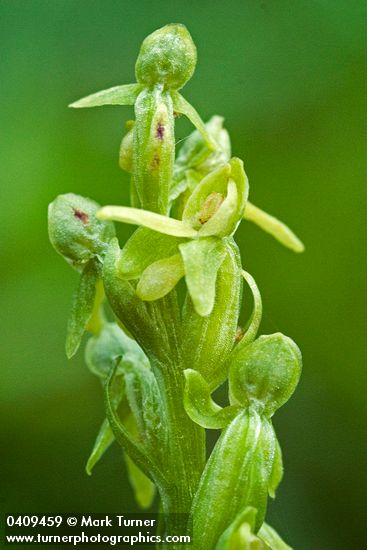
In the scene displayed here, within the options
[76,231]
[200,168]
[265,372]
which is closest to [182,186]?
[200,168]

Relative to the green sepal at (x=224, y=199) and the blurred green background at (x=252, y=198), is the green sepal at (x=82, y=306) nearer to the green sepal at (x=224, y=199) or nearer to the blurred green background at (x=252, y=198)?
the green sepal at (x=224, y=199)

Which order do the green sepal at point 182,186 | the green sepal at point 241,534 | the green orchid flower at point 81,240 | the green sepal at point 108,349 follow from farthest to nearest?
the green sepal at point 108,349 < the green sepal at point 182,186 < the green orchid flower at point 81,240 < the green sepal at point 241,534

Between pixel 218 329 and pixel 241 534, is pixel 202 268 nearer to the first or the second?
pixel 218 329

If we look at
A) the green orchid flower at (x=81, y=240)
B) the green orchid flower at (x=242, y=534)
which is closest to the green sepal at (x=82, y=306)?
the green orchid flower at (x=81, y=240)

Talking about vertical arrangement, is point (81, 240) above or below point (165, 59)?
below

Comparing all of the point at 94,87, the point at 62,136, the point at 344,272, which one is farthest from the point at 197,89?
the point at 344,272

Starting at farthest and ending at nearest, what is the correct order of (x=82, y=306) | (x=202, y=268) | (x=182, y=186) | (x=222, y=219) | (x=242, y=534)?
(x=182, y=186)
(x=82, y=306)
(x=222, y=219)
(x=202, y=268)
(x=242, y=534)

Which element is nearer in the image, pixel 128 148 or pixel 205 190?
pixel 205 190
